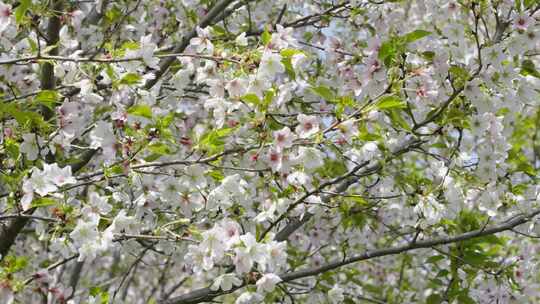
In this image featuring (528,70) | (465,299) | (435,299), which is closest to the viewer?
(528,70)

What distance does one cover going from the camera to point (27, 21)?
2533 millimetres

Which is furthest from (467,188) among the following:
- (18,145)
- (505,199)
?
(18,145)

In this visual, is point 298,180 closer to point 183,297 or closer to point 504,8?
point 183,297

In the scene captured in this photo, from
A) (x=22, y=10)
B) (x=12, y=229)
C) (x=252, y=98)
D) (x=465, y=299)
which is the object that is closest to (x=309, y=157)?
(x=252, y=98)

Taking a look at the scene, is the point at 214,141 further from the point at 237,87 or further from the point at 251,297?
the point at 251,297

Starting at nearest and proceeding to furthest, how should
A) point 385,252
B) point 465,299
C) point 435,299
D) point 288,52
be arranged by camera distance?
1. point 288,52
2. point 385,252
3. point 465,299
4. point 435,299

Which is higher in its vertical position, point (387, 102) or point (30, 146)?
point (387, 102)

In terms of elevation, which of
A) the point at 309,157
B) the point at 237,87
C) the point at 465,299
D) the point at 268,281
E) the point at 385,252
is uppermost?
the point at 237,87

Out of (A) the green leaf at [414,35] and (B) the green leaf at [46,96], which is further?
(A) the green leaf at [414,35]

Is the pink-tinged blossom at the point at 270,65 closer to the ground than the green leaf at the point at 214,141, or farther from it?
farther from it

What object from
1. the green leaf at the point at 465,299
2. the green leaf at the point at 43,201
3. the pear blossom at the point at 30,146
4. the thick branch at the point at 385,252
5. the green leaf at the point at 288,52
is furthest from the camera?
the green leaf at the point at 465,299

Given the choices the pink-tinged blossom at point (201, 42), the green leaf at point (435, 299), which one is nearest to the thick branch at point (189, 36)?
the pink-tinged blossom at point (201, 42)

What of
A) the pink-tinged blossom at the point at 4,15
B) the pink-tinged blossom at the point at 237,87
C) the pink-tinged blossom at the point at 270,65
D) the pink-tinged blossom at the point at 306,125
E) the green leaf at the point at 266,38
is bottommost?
the pink-tinged blossom at the point at 306,125

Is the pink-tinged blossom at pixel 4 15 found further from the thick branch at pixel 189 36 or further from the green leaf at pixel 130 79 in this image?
the thick branch at pixel 189 36
